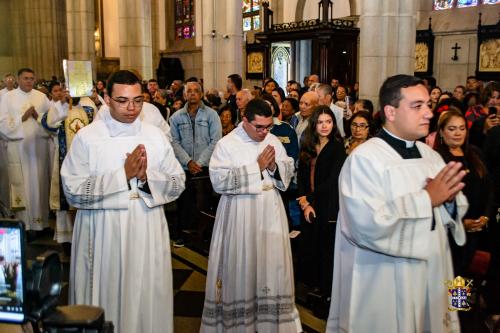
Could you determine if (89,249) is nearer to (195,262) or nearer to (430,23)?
(195,262)

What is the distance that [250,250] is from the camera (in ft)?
14.1

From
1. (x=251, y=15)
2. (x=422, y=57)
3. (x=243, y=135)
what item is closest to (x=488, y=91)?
(x=243, y=135)

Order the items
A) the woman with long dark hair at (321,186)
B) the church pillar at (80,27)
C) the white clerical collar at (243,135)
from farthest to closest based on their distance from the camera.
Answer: the church pillar at (80,27) → the woman with long dark hair at (321,186) → the white clerical collar at (243,135)

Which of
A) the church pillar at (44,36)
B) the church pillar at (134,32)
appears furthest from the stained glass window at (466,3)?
the church pillar at (44,36)

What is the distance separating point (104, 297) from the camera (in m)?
3.47

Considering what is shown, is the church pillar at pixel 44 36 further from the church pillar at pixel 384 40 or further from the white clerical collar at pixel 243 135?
the white clerical collar at pixel 243 135

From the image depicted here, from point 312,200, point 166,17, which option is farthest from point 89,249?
point 166,17

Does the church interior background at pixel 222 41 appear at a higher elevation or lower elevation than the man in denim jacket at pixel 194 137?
higher

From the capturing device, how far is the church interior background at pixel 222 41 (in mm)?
8844

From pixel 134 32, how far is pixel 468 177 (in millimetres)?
12653

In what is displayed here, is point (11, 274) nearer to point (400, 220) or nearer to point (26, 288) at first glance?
point (26, 288)

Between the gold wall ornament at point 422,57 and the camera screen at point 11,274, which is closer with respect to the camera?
the camera screen at point 11,274

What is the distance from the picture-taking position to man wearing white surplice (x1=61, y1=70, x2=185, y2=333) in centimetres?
346

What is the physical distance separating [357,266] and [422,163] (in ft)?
2.15
